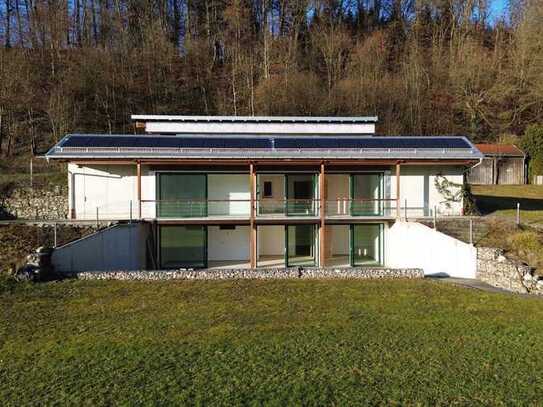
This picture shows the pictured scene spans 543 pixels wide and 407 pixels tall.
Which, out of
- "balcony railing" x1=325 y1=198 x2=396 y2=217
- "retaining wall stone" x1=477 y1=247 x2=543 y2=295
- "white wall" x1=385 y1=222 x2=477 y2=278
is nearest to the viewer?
"retaining wall stone" x1=477 y1=247 x2=543 y2=295

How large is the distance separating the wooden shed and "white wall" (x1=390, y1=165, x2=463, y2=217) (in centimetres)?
1845

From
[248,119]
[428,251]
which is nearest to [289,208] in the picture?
[428,251]

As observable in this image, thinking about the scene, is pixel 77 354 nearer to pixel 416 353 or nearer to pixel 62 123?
pixel 416 353

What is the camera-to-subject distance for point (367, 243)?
17.4 metres

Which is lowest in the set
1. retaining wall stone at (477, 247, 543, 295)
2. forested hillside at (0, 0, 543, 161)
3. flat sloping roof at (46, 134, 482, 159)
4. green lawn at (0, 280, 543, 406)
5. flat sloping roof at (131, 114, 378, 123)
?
green lawn at (0, 280, 543, 406)

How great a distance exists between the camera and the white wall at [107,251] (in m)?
12.1

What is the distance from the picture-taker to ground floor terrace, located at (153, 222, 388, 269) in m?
16.8

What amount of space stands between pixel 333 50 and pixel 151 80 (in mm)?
16315

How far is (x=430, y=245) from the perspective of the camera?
555 inches

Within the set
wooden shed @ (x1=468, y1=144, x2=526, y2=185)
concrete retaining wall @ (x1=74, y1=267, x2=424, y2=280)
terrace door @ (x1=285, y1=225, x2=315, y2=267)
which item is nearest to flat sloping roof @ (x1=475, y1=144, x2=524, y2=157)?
wooden shed @ (x1=468, y1=144, x2=526, y2=185)

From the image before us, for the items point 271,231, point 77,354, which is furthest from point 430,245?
point 77,354

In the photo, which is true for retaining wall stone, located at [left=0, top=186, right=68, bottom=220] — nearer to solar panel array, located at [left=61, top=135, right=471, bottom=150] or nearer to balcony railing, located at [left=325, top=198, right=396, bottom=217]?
solar panel array, located at [left=61, top=135, right=471, bottom=150]

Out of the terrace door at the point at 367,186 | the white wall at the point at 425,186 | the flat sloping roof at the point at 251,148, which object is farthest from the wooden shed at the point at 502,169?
the terrace door at the point at 367,186

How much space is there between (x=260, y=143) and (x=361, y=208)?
4.79 meters
